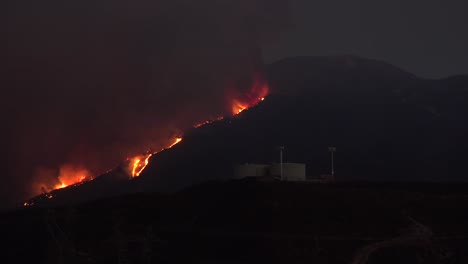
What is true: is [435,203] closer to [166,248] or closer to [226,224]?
[226,224]

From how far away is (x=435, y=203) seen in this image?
9381 centimetres

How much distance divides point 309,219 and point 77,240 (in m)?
37.8

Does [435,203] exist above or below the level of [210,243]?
above

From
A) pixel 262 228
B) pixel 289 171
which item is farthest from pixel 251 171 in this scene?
pixel 262 228

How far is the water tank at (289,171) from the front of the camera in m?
121

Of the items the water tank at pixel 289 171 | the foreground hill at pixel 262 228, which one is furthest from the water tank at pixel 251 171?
the foreground hill at pixel 262 228

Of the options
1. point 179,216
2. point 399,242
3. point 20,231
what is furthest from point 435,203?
point 20,231

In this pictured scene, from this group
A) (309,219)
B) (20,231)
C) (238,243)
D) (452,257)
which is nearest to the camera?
(452,257)

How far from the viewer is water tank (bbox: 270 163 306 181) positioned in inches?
4754

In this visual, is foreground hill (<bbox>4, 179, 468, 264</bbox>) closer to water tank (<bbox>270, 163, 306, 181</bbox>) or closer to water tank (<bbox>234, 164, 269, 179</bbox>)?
water tank (<bbox>270, 163, 306, 181</bbox>)

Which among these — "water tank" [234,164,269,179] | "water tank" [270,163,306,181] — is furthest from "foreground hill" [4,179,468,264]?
"water tank" [234,164,269,179]

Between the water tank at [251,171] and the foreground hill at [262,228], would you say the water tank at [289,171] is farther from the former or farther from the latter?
the foreground hill at [262,228]

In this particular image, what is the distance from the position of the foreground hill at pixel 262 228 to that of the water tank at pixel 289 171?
11.0 m

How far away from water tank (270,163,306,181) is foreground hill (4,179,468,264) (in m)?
11.0
